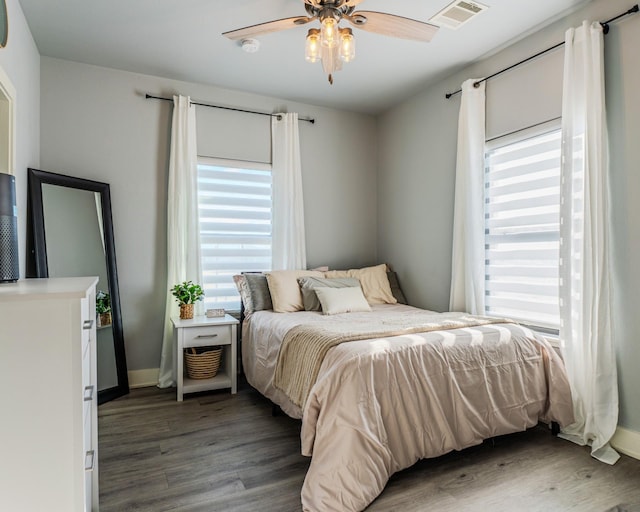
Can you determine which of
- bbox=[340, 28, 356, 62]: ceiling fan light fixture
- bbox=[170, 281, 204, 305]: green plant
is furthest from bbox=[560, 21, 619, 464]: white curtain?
bbox=[170, 281, 204, 305]: green plant

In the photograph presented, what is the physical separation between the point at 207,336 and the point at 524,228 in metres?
2.56

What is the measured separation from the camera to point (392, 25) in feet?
7.20

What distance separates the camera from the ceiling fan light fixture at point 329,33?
2.06 meters

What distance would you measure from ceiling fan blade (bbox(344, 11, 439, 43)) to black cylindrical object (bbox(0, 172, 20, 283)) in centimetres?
176

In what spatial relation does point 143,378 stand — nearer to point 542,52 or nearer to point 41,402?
point 41,402

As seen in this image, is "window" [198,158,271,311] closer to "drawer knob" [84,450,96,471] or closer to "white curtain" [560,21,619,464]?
"drawer knob" [84,450,96,471]

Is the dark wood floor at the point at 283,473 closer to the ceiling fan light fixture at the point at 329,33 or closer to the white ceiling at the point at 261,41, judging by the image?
the ceiling fan light fixture at the point at 329,33

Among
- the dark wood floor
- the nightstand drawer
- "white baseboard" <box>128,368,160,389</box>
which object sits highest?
the nightstand drawer

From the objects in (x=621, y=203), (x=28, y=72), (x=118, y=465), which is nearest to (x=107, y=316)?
(x=118, y=465)

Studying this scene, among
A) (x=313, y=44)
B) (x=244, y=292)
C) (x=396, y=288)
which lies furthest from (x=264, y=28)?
(x=396, y=288)

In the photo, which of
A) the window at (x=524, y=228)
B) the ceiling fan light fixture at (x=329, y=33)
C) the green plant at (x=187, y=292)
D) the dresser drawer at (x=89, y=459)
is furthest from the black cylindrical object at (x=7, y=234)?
the window at (x=524, y=228)

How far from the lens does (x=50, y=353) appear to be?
124cm

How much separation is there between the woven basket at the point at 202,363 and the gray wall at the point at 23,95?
1341 millimetres

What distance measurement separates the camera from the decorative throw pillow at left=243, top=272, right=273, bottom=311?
3.52m
